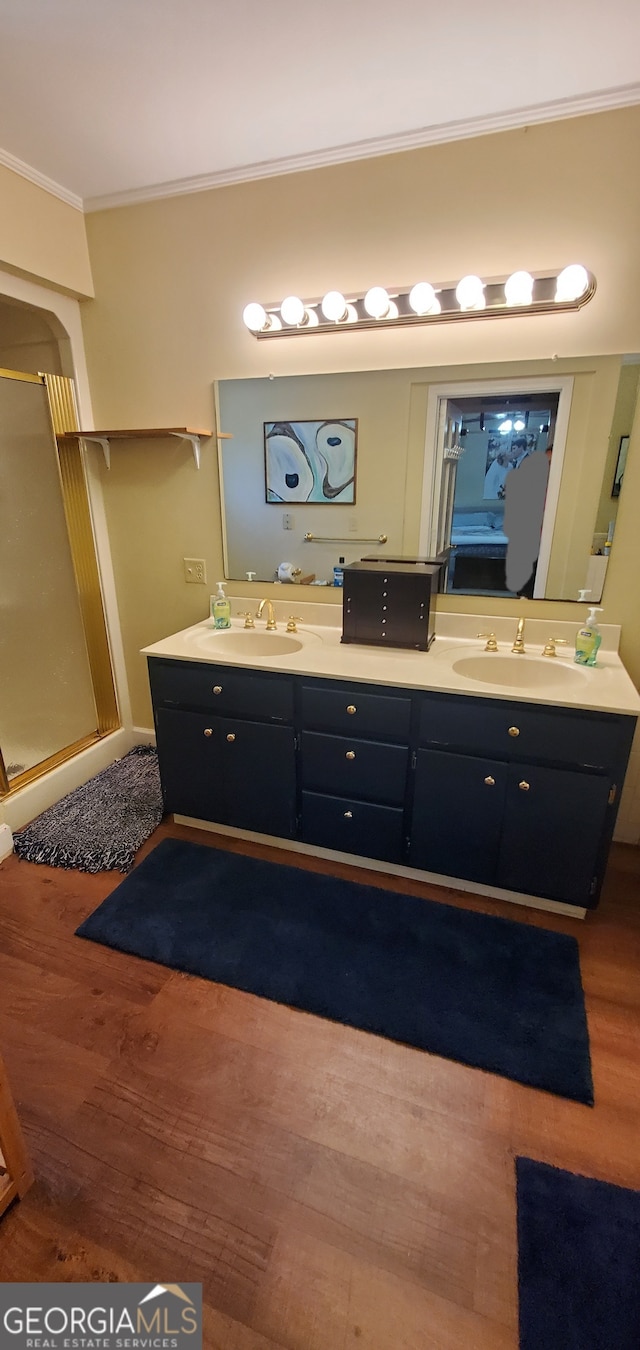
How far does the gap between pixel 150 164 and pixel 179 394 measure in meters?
0.69

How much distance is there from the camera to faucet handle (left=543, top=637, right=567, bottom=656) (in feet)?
6.25

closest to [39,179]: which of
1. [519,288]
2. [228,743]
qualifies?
[519,288]

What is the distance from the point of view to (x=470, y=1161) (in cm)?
116

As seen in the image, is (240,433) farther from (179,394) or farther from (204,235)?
(204,235)

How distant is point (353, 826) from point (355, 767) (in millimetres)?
234

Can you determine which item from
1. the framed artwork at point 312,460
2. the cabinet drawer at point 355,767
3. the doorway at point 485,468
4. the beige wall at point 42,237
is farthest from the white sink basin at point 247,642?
the beige wall at point 42,237

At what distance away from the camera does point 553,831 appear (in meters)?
1.67

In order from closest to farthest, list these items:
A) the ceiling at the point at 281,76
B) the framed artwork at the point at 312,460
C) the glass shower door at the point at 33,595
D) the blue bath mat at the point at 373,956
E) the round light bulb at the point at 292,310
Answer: the ceiling at the point at 281,76
the blue bath mat at the point at 373,956
the round light bulb at the point at 292,310
the framed artwork at the point at 312,460
the glass shower door at the point at 33,595

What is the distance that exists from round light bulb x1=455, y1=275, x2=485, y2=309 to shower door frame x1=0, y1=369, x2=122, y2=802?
1.55 m

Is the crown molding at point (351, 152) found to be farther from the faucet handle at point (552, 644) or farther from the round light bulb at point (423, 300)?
the faucet handle at point (552, 644)

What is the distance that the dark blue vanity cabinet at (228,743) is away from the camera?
1887mm

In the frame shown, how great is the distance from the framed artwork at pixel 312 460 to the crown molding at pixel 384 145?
2.53 ft

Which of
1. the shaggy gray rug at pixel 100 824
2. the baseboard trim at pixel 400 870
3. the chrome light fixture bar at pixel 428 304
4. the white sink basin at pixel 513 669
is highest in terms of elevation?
the chrome light fixture bar at pixel 428 304

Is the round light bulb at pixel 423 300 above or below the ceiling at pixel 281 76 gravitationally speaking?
below
